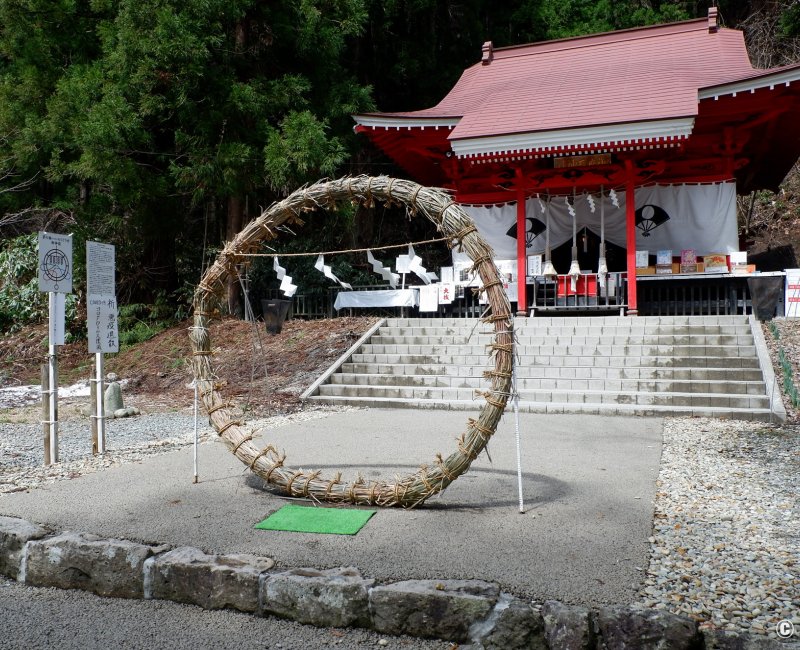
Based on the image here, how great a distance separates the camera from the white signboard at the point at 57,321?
234 inches

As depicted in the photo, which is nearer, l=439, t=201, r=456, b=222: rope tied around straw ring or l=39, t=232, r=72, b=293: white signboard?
l=439, t=201, r=456, b=222: rope tied around straw ring

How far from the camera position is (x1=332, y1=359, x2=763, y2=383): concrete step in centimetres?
864

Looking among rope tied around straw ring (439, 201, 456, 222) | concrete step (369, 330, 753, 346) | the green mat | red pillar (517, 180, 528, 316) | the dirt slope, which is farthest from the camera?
red pillar (517, 180, 528, 316)

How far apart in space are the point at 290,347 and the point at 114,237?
6.36 meters

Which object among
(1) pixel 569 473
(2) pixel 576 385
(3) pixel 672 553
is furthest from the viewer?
(2) pixel 576 385

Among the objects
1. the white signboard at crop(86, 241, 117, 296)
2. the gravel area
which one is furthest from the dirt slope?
the gravel area

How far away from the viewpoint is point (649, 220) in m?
14.0

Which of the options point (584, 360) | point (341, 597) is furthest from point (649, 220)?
point (341, 597)

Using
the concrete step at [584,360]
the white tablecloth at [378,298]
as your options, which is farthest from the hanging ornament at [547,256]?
the concrete step at [584,360]

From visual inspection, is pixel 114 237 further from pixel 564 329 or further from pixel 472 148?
pixel 564 329

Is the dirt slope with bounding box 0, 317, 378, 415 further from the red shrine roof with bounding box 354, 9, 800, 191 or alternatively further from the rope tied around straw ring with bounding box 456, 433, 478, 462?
the rope tied around straw ring with bounding box 456, 433, 478, 462

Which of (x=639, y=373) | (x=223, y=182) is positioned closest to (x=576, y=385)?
(x=639, y=373)

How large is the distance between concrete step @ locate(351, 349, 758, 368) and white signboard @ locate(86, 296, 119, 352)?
15.4 feet

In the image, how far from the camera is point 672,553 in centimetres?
332
